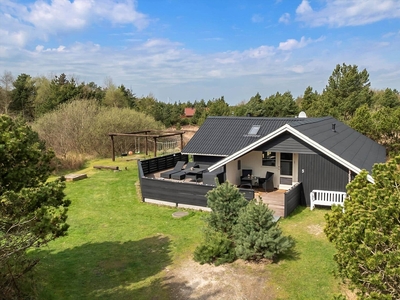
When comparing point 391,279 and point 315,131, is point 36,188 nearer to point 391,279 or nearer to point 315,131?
point 391,279

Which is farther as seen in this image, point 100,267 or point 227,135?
point 227,135

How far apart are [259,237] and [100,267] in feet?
16.4

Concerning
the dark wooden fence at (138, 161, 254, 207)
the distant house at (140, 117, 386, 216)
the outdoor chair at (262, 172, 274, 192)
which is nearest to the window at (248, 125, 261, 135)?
the distant house at (140, 117, 386, 216)

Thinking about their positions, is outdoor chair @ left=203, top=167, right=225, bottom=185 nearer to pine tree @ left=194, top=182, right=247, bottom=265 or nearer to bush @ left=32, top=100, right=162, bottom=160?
pine tree @ left=194, top=182, right=247, bottom=265

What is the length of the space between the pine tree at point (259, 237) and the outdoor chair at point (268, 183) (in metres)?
5.77

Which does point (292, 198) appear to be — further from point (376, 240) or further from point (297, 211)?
point (376, 240)

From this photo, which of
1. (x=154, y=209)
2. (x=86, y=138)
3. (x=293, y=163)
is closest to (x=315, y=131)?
(x=293, y=163)

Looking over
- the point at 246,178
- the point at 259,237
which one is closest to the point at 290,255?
the point at 259,237

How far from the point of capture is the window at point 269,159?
52.7 ft

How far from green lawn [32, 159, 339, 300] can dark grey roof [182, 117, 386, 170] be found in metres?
3.98

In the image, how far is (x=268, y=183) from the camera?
1520 cm

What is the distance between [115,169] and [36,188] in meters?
17.6

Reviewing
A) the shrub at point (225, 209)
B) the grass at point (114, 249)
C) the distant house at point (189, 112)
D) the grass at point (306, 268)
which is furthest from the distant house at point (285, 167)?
the distant house at point (189, 112)

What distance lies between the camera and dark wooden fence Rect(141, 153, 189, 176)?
66.7 feet
